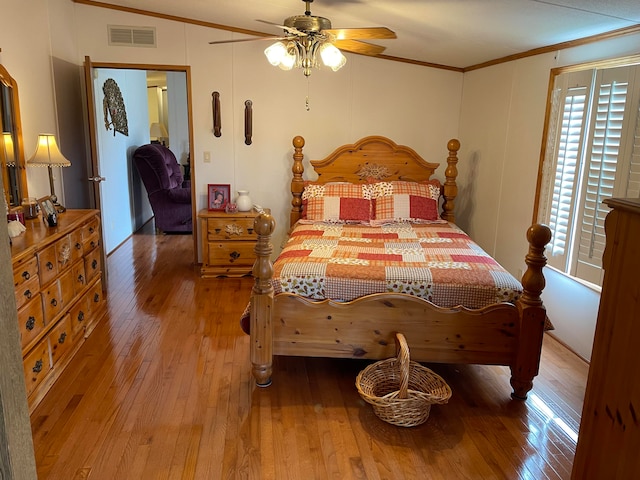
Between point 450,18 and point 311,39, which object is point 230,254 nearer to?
point 311,39

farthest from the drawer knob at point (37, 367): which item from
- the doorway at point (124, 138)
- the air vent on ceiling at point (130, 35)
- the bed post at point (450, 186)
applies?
the bed post at point (450, 186)

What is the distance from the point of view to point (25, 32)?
3441mm

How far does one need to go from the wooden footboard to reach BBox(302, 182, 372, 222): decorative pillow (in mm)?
1593

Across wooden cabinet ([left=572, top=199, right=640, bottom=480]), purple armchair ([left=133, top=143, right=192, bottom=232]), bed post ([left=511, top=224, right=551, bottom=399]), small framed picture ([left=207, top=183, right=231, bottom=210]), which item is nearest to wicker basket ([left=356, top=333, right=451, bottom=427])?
bed post ([left=511, top=224, right=551, bottom=399])

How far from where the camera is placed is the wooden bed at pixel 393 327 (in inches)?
101

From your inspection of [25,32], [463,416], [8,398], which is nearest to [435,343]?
[463,416]

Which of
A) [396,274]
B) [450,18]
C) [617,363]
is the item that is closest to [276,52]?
[450,18]

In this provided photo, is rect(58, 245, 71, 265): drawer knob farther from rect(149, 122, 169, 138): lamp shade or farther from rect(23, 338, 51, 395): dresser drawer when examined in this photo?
rect(149, 122, 169, 138): lamp shade

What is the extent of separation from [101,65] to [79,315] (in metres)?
2.37

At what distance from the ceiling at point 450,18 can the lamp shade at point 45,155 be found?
1473 millimetres

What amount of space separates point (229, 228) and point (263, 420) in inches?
94.7

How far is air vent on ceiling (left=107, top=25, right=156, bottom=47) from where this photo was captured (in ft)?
14.4

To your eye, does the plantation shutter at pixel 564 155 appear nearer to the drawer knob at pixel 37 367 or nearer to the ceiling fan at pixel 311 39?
the ceiling fan at pixel 311 39

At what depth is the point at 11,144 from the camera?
122 inches
